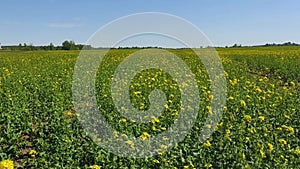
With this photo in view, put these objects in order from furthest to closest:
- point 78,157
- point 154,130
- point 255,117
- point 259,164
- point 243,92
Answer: point 243,92
point 255,117
point 154,130
point 78,157
point 259,164

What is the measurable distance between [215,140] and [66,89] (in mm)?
6007

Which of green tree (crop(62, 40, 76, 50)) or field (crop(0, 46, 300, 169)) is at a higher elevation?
green tree (crop(62, 40, 76, 50))

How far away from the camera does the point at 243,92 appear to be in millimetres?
9148

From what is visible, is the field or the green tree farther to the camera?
the green tree

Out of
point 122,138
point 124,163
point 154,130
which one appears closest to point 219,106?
point 154,130

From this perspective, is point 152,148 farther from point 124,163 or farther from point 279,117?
point 279,117

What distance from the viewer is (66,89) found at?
10.6 m

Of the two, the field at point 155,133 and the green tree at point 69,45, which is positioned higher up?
the green tree at point 69,45

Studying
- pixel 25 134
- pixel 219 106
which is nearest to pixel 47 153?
pixel 25 134

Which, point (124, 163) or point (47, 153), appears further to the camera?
point (47, 153)

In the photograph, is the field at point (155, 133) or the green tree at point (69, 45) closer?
the field at point (155, 133)

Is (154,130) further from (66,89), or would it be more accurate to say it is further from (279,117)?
(66,89)

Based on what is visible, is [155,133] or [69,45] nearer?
[155,133]

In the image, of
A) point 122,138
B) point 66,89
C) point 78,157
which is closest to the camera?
point 78,157
